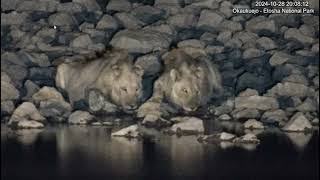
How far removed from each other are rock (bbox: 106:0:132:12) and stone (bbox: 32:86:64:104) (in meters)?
19.2

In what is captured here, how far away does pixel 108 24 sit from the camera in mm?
70562

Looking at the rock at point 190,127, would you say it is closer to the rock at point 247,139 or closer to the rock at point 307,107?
the rock at point 247,139

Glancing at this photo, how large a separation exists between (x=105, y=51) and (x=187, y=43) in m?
6.45

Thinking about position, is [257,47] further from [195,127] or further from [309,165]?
[309,165]

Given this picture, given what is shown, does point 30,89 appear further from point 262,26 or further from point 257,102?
point 262,26

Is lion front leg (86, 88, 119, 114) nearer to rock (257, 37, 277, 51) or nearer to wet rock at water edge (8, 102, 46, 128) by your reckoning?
wet rock at water edge (8, 102, 46, 128)

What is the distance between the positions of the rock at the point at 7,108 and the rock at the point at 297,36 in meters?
24.4

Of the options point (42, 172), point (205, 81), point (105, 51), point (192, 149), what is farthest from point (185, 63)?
point (42, 172)

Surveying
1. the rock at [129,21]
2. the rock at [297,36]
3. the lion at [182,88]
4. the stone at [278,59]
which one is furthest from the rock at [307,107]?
the rock at [129,21]

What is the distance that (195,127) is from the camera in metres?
51.5

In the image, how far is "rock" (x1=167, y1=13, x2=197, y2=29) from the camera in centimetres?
7212

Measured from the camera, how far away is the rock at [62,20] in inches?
2778

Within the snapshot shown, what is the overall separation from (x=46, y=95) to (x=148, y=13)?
20.3 m

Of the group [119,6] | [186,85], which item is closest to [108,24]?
[119,6]
